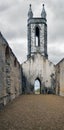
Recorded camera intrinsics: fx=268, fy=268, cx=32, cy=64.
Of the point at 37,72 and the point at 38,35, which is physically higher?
the point at 38,35

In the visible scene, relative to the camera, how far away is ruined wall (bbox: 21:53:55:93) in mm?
30500

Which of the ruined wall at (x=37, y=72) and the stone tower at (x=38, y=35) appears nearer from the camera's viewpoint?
the ruined wall at (x=37, y=72)

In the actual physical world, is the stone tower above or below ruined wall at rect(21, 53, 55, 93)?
above

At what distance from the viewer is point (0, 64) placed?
40.4ft

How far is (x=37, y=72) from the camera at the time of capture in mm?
30547

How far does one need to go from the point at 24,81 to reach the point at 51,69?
338 cm

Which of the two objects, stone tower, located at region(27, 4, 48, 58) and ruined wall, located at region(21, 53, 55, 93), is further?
stone tower, located at region(27, 4, 48, 58)

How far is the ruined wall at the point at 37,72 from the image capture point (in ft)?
100

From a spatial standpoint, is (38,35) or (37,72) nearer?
(37,72)

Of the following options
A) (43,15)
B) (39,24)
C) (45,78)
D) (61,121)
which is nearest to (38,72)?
(45,78)

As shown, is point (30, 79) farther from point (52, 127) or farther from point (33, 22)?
point (52, 127)

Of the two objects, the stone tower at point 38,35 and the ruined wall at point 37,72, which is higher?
the stone tower at point 38,35

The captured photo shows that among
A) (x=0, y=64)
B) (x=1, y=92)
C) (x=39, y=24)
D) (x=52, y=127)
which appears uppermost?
(x=39, y=24)

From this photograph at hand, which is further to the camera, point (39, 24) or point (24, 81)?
point (39, 24)
